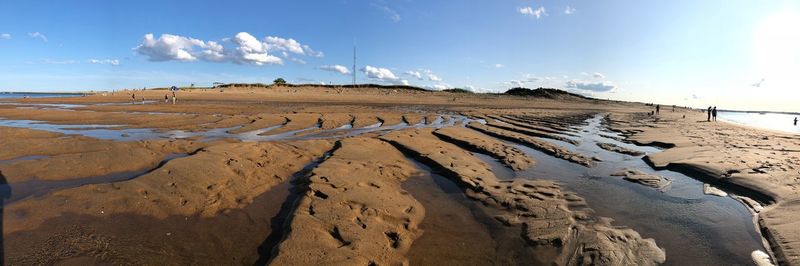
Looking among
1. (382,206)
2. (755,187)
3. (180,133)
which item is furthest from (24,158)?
(755,187)

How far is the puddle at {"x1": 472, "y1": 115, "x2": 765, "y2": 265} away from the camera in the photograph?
5383mm

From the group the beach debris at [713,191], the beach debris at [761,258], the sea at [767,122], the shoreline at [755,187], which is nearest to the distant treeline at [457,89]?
the sea at [767,122]

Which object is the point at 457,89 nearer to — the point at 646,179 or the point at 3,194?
the point at 646,179

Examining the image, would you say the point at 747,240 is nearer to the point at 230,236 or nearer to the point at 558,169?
the point at 558,169

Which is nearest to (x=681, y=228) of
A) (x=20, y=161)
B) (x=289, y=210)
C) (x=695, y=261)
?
(x=695, y=261)

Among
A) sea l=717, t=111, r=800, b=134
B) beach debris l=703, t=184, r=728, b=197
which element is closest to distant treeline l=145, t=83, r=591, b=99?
sea l=717, t=111, r=800, b=134

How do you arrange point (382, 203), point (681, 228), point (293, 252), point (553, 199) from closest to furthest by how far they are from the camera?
point (293, 252) < point (681, 228) < point (382, 203) < point (553, 199)

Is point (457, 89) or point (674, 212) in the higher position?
point (457, 89)

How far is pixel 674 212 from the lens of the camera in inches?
276

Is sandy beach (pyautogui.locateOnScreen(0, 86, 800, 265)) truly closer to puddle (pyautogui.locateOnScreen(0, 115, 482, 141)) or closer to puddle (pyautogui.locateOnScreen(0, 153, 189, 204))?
puddle (pyautogui.locateOnScreen(0, 153, 189, 204))

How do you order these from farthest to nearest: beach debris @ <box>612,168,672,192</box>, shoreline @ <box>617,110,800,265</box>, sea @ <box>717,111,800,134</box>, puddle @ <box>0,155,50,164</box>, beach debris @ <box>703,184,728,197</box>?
sea @ <box>717,111,800,134</box>
puddle @ <box>0,155,50,164</box>
beach debris @ <box>612,168,672,192</box>
beach debris @ <box>703,184,728,197</box>
shoreline @ <box>617,110,800,265</box>

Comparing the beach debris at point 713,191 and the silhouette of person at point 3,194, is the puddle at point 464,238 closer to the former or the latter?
the silhouette of person at point 3,194

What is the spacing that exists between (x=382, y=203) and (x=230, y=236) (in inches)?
98.2

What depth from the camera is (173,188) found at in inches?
275
